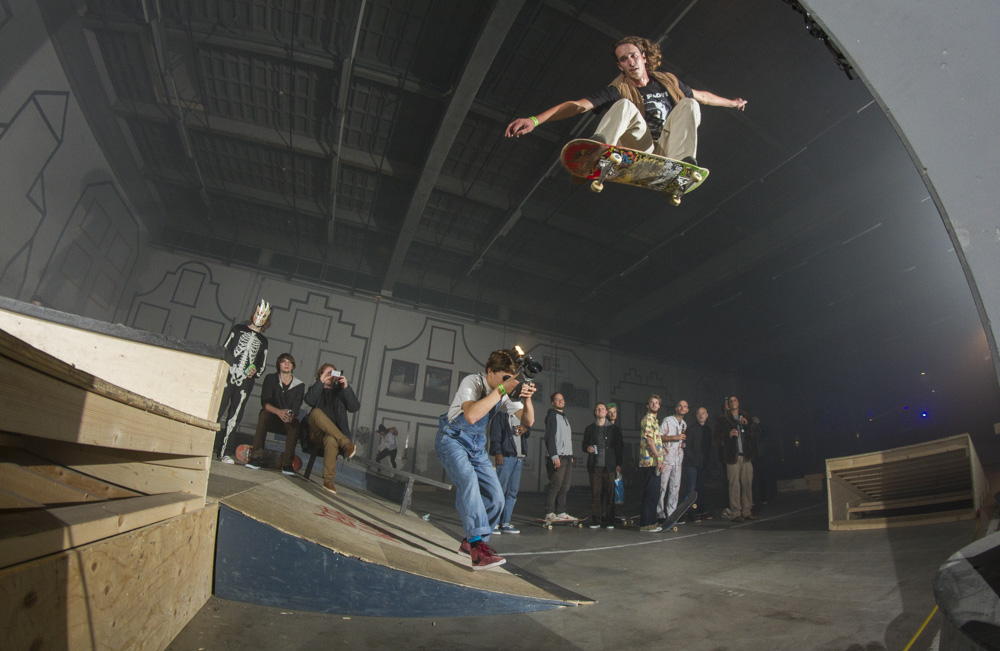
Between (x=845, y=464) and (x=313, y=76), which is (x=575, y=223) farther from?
(x=845, y=464)

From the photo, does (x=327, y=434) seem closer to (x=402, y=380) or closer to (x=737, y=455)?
(x=737, y=455)

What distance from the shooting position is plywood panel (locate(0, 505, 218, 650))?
0.61m

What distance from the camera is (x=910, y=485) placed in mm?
3295

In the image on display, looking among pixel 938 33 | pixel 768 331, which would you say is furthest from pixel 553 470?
pixel 768 331

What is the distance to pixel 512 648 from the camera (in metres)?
1.40

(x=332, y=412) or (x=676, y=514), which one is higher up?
(x=332, y=412)

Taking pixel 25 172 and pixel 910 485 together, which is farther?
pixel 25 172

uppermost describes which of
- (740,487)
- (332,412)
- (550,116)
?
(550,116)

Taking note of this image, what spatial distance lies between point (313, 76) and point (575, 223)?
5648 mm

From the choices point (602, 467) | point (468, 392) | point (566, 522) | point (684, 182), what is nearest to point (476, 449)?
point (468, 392)

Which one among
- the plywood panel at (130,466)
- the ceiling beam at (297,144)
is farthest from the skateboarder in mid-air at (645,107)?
the ceiling beam at (297,144)

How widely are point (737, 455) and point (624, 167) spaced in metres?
4.21

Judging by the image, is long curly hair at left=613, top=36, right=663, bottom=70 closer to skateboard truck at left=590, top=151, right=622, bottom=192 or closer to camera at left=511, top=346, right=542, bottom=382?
skateboard truck at left=590, top=151, right=622, bottom=192

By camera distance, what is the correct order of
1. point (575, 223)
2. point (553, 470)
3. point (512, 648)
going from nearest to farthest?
point (512, 648) → point (553, 470) → point (575, 223)
